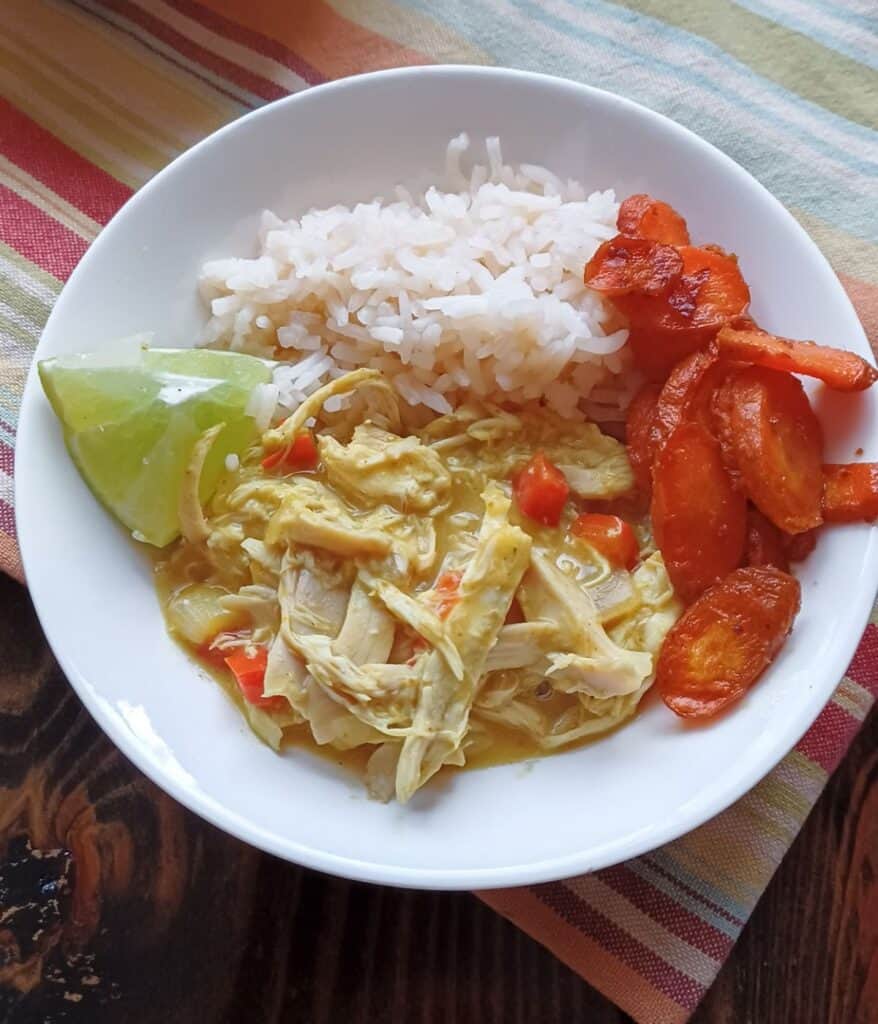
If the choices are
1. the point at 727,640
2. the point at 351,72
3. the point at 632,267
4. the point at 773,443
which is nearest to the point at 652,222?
the point at 632,267

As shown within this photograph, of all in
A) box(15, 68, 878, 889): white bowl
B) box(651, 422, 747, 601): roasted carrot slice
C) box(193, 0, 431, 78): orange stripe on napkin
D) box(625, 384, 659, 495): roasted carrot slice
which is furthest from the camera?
box(193, 0, 431, 78): orange stripe on napkin

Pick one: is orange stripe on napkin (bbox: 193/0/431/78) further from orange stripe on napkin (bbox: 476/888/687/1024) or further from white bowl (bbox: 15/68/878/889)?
orange stripe on napkin (bbox: 476/888/687/1024)

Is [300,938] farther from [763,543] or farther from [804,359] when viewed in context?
[804,359]

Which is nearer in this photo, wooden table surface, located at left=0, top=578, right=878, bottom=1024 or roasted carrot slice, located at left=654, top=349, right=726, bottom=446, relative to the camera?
roasted carrot slice, located at left=654, top=349, right=726, bottom=446

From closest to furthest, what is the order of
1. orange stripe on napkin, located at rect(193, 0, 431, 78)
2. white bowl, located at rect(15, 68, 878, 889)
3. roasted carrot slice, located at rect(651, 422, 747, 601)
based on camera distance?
white bowl, located at rect(15, 68, 878, 889) < roasted carrot slice, located at rect(651, 422, 747, 601) < orange stripe on napkin, located at rect(193, 0, 431, 78)

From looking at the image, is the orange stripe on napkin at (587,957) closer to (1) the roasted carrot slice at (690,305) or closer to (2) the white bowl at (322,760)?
(2) the white bowl at (322,760)

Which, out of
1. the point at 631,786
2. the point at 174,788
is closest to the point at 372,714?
the point at 174,788

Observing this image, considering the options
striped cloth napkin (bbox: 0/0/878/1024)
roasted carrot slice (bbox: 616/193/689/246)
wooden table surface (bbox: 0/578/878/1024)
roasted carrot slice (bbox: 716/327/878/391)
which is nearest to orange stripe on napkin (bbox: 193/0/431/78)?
striped cloth napkin (bbox: 0/0/878/1024)

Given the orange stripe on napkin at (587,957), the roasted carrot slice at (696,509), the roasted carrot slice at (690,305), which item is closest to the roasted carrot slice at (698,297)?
the roasted carrot slice at (690,305)
